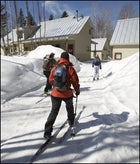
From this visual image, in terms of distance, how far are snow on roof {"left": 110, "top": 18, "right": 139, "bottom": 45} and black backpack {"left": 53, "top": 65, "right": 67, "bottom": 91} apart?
70.9 ft

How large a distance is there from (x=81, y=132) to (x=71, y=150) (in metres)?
0.89

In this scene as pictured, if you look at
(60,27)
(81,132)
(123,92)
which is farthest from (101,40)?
(81,132)

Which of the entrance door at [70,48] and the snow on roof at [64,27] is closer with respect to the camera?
the snow on roof at [64,27]

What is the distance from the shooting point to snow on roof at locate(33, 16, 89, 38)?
32.0m

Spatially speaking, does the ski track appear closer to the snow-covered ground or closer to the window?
the snow-covered ground

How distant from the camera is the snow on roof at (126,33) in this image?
24484mm

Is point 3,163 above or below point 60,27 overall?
below

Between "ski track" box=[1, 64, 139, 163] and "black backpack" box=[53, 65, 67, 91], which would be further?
"black backpack" box=[53, 65, 67, 91]

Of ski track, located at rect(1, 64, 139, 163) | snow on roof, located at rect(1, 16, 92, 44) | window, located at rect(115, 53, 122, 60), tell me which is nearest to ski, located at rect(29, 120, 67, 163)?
ski track, located at rect(1, 64, 139, 163)

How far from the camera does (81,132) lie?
486 centimetres

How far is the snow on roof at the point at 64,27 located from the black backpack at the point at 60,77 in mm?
26860

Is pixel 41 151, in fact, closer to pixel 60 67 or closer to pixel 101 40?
pixel 60 67

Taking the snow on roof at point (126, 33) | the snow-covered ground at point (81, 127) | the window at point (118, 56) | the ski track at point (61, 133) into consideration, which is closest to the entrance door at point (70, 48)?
the snow on roof at point (126, 33)

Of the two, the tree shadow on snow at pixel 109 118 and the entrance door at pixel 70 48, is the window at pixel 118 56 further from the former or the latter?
the tree shadow on snow at pixel 109 118
